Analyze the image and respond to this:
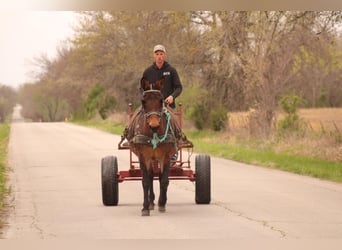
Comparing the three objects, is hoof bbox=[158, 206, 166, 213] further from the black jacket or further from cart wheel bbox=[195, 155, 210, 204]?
the black jacket

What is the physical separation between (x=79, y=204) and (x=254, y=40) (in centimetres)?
1448

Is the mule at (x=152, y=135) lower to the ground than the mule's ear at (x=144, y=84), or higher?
lower

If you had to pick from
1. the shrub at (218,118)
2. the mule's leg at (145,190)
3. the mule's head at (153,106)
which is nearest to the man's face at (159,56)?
the mule's head at (153,106)

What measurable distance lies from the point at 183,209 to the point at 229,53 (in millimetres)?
15419

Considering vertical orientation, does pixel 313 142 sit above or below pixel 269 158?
above

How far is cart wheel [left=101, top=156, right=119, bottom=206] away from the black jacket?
116 cm

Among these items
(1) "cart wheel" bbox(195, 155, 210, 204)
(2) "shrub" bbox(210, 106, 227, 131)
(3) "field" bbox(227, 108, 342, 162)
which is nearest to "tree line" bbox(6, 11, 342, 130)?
(2) "shrub" bbox(210, 106, 227, 131)

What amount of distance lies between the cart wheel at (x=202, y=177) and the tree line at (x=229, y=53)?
334 inches

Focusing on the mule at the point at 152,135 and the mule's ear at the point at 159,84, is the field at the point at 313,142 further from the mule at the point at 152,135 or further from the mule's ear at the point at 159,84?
the mule's ear at the point at 159,84

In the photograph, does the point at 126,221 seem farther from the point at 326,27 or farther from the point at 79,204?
the point at 326,27

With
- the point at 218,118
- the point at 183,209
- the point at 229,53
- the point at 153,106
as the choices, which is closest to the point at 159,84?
the point at 153,106

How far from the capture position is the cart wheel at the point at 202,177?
1055 centimetres

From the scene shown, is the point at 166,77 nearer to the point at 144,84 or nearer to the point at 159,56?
the point at 159,56

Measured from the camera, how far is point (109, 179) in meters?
10.4
